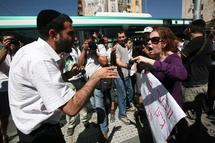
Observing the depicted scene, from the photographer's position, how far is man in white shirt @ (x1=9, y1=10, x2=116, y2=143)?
5.79 ft

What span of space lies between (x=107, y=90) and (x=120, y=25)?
9595mm

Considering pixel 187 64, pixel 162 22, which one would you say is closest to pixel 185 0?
pixel 162 22

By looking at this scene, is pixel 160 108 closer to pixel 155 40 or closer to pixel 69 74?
pixel 155 40

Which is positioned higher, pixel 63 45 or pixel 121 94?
pixel 63 45

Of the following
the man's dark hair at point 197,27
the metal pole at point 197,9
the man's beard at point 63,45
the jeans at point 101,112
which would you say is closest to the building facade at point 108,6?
the metal pole at point 197,9

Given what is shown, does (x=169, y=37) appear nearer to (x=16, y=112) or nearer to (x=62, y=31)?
(x=62, y=31)

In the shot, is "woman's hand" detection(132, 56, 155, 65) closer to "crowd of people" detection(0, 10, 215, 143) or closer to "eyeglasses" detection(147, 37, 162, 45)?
"crowd of people" detection(0, 10, 215, 143)

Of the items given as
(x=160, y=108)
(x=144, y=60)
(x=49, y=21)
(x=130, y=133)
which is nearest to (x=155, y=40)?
(x=144, y=60)

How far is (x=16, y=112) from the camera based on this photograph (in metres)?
2.06

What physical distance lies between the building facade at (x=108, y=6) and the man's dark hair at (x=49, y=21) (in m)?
48.7

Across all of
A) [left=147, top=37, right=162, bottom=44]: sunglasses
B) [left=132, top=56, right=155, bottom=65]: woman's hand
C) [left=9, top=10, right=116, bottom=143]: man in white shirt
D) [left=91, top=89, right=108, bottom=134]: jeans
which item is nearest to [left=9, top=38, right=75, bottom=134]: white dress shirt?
[left=9, top=10, right=116, bottom=143]: man in white shirt

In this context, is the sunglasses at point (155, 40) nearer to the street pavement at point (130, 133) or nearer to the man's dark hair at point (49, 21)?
the man's dark hair at point (49, 21)

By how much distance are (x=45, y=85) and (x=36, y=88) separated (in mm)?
117

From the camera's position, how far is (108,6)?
49.5 metres
